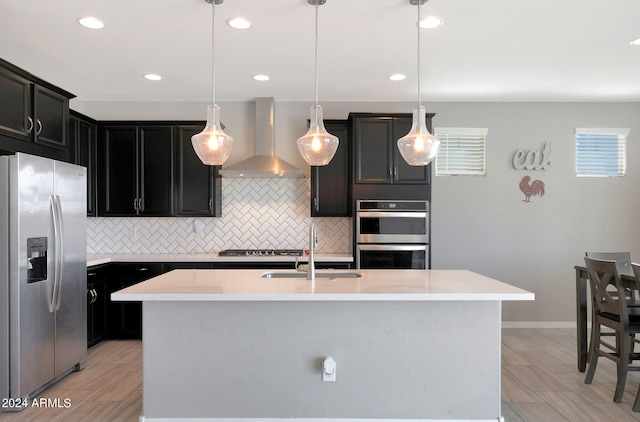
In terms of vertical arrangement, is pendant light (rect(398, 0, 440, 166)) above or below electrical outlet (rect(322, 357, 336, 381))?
above

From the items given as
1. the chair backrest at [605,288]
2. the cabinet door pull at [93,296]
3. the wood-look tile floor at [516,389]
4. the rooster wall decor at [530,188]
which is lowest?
the wood-look tile floor at [516,389]

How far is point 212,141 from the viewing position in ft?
9.52

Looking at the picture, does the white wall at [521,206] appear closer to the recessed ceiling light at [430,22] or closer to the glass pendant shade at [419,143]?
the recessed ceiling light at [430,22]

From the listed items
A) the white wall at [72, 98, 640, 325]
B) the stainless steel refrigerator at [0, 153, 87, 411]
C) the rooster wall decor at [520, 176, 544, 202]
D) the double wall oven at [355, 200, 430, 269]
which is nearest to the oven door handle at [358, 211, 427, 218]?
the double wall oven at [355, 200, 430, 269]

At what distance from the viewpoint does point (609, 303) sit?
3277 millimetres

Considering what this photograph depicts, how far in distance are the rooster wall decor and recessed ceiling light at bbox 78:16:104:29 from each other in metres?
4.64

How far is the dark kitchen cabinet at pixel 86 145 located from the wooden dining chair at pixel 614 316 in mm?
4826

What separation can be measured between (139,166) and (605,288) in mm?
4567

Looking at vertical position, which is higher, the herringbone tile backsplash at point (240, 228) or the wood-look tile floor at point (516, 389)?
the herringbone tile backsplash at point (240, 228)

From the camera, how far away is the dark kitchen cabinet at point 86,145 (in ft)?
14.9

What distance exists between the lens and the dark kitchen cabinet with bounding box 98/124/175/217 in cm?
495

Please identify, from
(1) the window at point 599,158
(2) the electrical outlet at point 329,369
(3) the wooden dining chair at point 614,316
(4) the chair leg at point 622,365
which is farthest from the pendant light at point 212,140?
(1) the window at point 599,158

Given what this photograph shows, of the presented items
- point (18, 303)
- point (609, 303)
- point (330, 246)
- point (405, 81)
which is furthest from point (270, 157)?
point (609, 303)

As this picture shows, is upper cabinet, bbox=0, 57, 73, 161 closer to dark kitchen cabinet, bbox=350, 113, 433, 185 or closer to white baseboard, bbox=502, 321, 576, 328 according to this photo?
dark kitchen cabinet, bbox=350, 113, 433, 185
